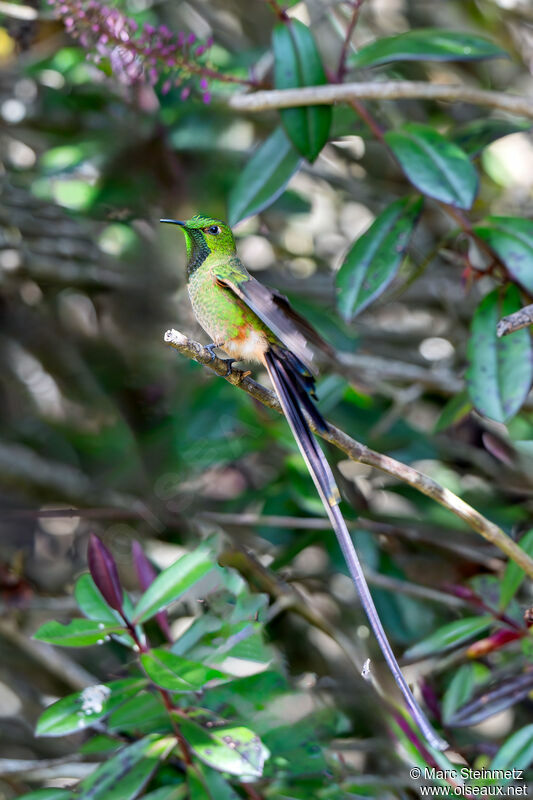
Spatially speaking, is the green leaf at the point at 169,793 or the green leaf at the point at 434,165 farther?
the green leaf at the point at 434,165

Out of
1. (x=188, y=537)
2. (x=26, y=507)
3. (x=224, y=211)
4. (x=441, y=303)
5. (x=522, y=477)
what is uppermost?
(x=224, y=211)

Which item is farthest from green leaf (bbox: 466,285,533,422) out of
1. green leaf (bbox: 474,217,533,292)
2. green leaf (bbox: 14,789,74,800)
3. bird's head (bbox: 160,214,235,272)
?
green leaf (bbox: 14,789,74,800)

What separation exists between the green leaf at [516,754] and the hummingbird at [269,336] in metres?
0.41

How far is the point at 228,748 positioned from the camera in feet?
4.67

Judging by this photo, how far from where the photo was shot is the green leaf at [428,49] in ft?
6.01

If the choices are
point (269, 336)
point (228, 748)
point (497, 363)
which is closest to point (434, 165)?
point (497, 363)

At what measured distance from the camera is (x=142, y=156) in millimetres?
2764

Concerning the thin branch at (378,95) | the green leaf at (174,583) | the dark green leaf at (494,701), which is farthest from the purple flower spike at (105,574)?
the thin branch at (378,95)

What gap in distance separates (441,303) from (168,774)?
5.98 ft

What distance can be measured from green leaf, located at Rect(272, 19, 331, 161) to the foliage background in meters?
0.24

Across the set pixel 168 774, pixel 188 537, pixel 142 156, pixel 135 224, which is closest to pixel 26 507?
pixel 188 537

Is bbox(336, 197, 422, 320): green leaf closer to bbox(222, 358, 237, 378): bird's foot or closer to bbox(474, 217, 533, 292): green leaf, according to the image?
bbox(474, 217, 533, 292): green leaf

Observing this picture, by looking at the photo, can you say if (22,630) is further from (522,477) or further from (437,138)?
(437,138)

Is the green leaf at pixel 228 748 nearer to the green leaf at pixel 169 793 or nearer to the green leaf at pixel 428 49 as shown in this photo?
the green leaf at pixel 169 793
